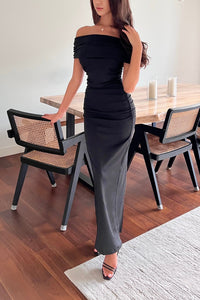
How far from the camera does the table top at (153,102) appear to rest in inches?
82.8

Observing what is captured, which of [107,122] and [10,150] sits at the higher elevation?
[107,122]

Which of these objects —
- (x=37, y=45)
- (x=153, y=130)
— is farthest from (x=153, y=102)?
(x=37, y=45)

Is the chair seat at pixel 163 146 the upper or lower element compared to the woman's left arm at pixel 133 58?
lower

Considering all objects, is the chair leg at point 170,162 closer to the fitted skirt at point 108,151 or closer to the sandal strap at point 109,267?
the fitted skirt at point 108,151

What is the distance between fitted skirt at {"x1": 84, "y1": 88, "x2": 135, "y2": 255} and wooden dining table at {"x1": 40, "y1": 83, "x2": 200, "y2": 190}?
0.51 metres

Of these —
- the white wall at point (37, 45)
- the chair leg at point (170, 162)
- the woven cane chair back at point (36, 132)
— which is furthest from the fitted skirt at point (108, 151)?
the white wall at point (37, 45)

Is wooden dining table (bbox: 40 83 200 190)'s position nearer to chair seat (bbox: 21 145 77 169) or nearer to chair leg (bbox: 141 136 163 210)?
chair leg (bbox: 141 136 163 210)

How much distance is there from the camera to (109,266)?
168 cm

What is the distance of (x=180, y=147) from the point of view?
242cm

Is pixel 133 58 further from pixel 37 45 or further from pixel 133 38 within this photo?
pixel 37 45

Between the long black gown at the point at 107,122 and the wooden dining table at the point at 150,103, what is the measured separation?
53 cm

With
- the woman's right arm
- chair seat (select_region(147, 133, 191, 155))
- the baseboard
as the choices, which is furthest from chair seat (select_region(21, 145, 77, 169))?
the baseboard

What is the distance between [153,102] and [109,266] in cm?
130

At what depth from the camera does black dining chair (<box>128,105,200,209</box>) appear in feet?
7.15
